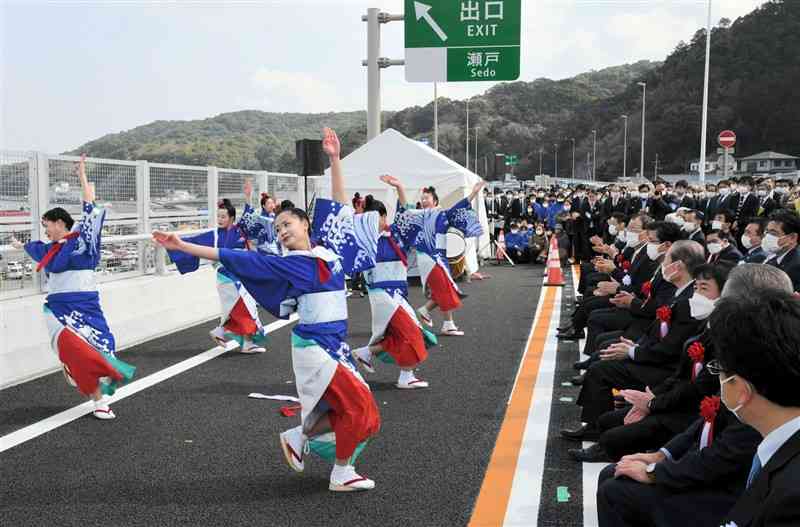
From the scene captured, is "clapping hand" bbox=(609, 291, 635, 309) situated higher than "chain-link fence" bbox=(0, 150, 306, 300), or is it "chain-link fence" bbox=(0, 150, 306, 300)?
"chain-link fence" bbox=(0, 150, 306, 300)

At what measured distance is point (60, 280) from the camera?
20.3ft

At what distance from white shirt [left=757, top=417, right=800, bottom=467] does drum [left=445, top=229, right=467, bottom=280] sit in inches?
523

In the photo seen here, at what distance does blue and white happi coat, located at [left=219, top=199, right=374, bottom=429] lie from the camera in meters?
4.30

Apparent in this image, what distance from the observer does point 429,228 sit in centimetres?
914

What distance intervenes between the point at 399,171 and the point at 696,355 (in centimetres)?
1255

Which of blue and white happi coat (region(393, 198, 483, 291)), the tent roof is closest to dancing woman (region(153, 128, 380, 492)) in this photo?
blue and white happi coat (region(393, 198, 483, 291))

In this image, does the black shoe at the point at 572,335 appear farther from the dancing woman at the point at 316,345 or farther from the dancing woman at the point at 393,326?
the dancing woman at the point at 316,345

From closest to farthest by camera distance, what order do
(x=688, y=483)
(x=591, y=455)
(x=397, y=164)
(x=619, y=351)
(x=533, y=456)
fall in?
(x=688, y=483) < (x=591, y=455) < (x=533, y=456) < (x=619, y=351) < (x=397, y=164)

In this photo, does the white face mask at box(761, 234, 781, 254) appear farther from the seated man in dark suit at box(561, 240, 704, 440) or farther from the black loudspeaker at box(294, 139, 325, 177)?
the black loudspeaker at box(294, 139, 325, 177)

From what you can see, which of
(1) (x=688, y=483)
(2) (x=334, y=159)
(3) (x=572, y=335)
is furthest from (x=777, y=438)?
(3) (x=572, y=335)

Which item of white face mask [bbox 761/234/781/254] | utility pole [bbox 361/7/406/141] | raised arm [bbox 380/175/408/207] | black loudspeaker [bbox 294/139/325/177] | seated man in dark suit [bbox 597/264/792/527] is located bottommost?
seated man in dark suit [bbox 597/264/792/527]

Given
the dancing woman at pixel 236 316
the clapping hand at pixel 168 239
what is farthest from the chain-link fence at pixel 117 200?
the clapping hand at pixel 168 239

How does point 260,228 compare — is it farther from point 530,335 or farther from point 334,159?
point 334,159

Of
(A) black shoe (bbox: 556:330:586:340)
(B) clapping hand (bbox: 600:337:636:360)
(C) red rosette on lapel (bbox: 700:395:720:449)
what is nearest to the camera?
(C) red rosette on lapel (bbox: 700:395:720:449)
